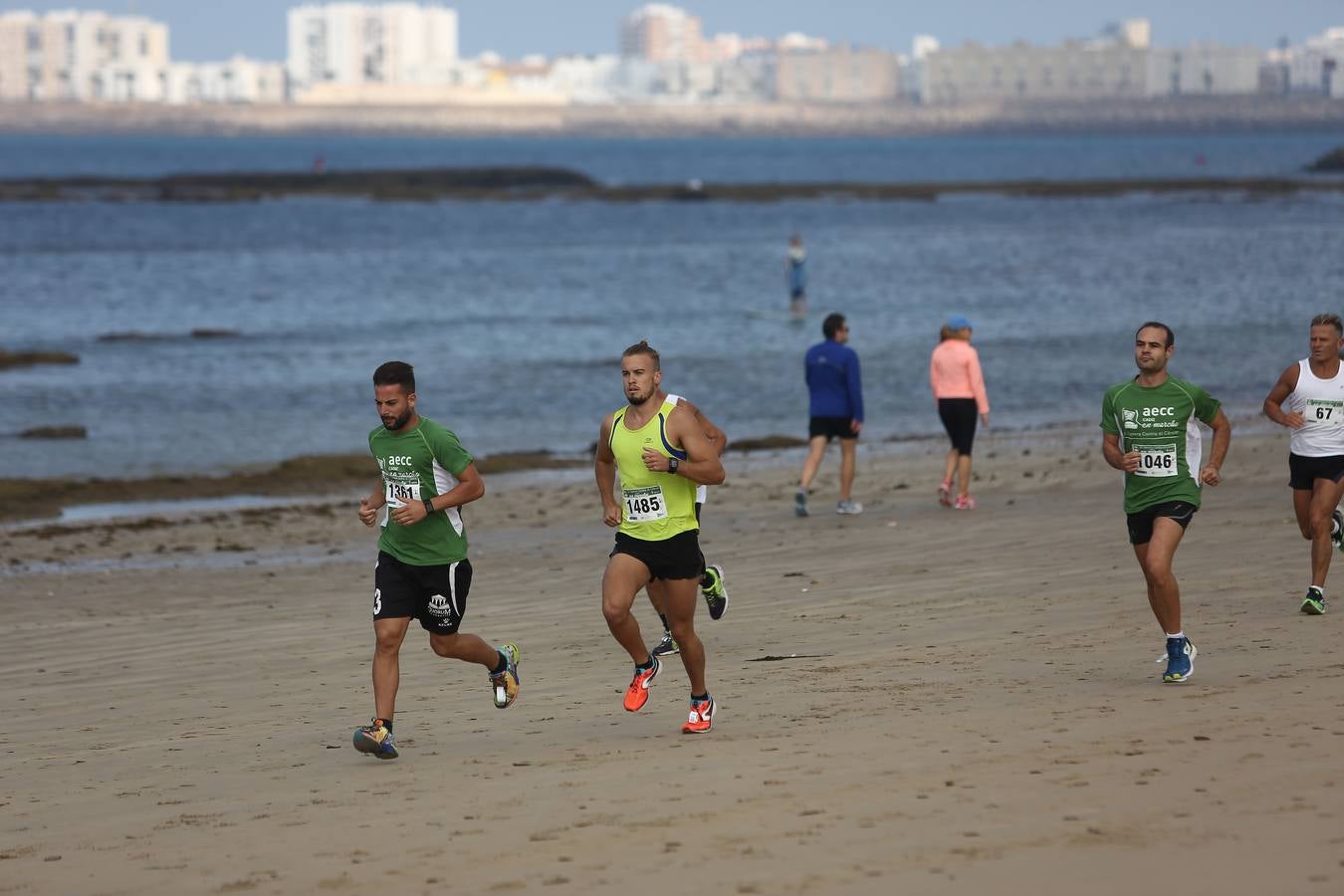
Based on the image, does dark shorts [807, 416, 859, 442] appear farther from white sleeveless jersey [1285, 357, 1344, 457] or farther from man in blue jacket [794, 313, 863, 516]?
white sleeveless jersey [1285, 357, 1344, 457]

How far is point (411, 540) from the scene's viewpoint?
7301mm

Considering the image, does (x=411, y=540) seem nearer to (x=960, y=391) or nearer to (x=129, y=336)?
(x=960, y=391)

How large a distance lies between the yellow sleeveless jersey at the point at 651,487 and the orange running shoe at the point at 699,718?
0.76 metres

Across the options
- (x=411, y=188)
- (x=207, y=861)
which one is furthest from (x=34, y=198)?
(x=207, y=861)

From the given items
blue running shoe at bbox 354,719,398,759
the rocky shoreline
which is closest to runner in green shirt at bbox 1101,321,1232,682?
blue running shoe at bbox 354,719,398,759

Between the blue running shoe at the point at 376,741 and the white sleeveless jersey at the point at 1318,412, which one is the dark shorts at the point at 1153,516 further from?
the blue running shoe at the point at 376,741

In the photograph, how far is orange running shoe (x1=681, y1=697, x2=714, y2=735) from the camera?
7422mm

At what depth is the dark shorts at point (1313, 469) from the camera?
9438 mm

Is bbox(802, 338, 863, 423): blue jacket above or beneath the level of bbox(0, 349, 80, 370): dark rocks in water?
above

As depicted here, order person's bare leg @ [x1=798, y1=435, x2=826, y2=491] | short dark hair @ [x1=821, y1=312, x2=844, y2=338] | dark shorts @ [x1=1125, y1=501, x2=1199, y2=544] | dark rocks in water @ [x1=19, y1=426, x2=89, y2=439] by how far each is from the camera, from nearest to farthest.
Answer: dark shorts @ [x1=1125, y1=501, x2=1199, y2=544] < short dark hair @ [x1=821, y1=312, x2=844, y2=338] < person's bare leg @ [x1=798, y1=435, x2=826, y2=491] < dark rocks in water @ [x1=19, y1=426, x2=89, y2=439]

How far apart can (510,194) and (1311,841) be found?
9957 cm

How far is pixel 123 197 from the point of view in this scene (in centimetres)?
10112

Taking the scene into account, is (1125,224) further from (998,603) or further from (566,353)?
(998,603)

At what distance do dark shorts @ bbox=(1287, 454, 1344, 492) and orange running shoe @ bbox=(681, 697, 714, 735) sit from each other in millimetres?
3892
